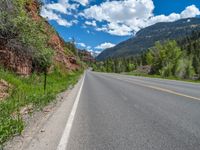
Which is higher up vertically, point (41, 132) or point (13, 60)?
point (13, 60)

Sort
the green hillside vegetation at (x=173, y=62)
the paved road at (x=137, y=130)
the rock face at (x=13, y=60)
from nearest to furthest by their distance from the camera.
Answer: the paved road at (x=137, y=130)
the rock face at (x=13, y=60)
the green hillside vegetation at (x=173, y=62)

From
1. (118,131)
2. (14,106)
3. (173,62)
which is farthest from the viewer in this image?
(173,62)

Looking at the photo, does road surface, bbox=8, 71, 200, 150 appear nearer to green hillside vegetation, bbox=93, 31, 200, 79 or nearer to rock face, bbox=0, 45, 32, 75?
rock face, bbox=0, 45, 32, 75

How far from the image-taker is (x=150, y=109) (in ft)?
32.8

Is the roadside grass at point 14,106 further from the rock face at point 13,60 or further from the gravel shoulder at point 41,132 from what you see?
the rock face at point 13,60

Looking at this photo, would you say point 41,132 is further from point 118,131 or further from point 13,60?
point 13,60

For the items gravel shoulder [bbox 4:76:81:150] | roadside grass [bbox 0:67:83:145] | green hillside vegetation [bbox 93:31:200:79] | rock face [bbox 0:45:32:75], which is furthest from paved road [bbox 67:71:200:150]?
green hillside vegetation [bbox 93:31:200:79]

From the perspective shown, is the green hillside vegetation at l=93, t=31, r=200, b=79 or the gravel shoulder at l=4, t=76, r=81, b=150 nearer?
the gravel shoulder at l=4, t=76, r=81, b=150

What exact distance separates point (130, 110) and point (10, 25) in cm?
605

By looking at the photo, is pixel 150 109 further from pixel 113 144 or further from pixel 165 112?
pixel 113 144

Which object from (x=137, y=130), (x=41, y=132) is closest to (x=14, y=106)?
(x=41, y=132)

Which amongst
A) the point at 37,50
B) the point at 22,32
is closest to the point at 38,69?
the point at 37,50

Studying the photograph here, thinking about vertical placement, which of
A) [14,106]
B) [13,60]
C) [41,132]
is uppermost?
[13,60]

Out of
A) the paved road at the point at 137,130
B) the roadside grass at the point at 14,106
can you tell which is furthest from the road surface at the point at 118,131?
the roadside grass at the point at 14,106
